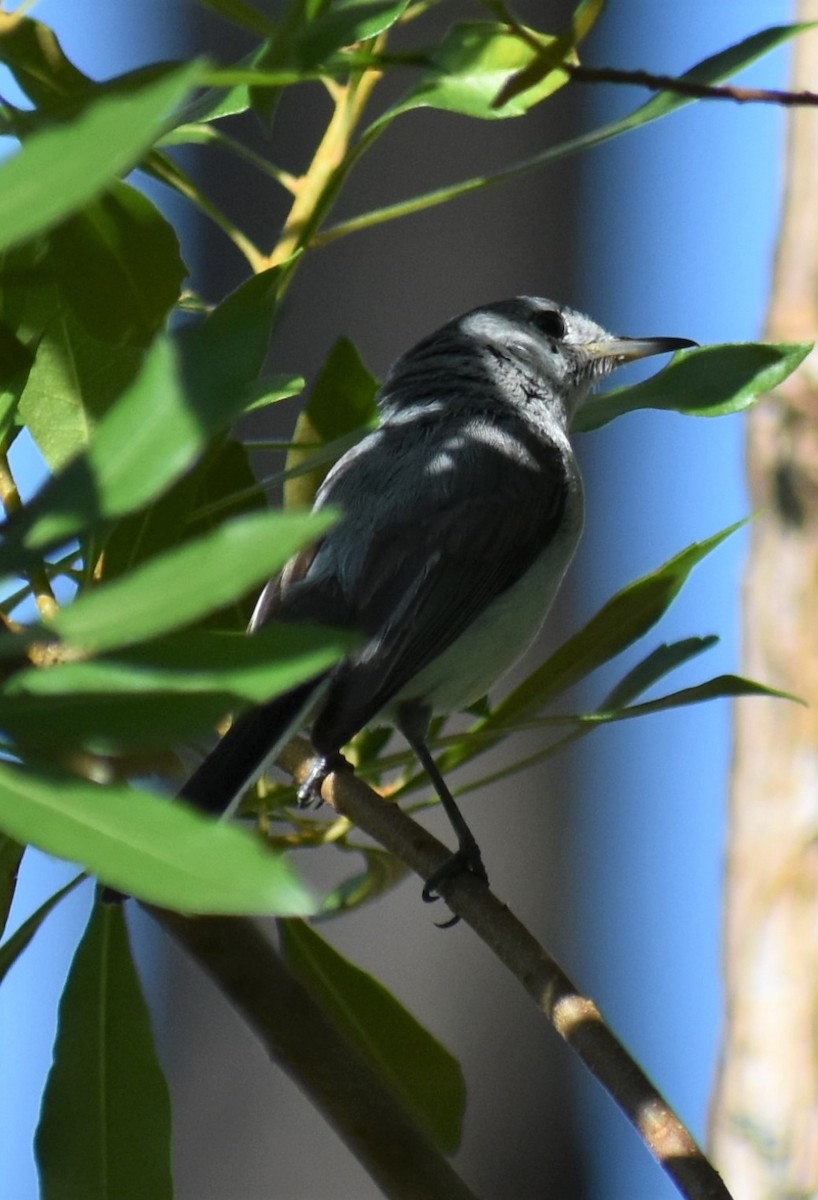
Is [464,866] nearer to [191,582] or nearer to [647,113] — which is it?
[647,113]

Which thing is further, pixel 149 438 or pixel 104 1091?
pixel 104 1091

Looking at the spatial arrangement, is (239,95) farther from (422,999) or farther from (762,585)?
(422,999)

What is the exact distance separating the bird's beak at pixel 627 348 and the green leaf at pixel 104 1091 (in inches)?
65.5

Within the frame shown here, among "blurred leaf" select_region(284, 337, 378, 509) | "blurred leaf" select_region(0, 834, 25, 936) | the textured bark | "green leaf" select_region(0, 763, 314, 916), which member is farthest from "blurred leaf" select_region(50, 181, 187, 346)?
the textured bark

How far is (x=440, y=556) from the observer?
1901 mm

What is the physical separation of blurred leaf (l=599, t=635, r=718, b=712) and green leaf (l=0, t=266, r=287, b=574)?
30.3 inches

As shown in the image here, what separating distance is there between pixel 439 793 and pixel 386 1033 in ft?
0.96

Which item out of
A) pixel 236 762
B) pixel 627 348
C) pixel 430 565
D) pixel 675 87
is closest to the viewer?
pixel 675 87

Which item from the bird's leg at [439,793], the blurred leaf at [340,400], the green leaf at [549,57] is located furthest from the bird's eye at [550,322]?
the green leaf at [549,57]

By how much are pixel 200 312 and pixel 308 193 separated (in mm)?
183

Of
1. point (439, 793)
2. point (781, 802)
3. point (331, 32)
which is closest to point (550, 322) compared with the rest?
point (781, 802)

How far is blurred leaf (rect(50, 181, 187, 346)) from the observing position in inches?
44.6

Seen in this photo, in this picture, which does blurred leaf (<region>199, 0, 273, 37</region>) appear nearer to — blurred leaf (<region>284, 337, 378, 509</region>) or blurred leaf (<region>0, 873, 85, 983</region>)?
blurred leaf (<region>284, 337, 378, 509</region>)

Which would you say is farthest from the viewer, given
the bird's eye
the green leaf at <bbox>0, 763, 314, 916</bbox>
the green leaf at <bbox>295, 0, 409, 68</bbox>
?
→ the bird's eye
